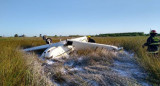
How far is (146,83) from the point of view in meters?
2.68

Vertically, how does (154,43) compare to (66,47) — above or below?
above

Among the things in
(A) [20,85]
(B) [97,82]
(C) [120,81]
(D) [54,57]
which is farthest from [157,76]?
(D) [54,57]

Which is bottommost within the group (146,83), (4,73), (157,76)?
(146,83)

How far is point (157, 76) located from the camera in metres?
2.64

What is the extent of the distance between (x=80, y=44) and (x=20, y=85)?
5306mm

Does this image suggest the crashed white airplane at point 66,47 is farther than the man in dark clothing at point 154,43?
Yes

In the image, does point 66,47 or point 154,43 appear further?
point 66,47

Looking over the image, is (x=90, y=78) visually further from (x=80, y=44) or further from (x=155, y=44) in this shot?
(x=80, y=44)

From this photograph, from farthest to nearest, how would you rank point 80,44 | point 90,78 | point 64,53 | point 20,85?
1. point 80,44
2. point 64,53
3. point 90,78
4. point 20,85

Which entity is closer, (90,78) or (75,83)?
(75,83)

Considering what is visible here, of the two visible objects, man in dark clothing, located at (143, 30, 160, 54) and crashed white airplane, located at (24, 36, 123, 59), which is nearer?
man in dark clothing, located at (143, 30, 160, 54)

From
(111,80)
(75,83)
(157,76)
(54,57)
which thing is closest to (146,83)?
(157,76)

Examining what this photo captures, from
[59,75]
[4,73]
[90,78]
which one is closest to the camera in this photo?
[4,73]

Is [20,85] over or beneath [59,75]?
over
